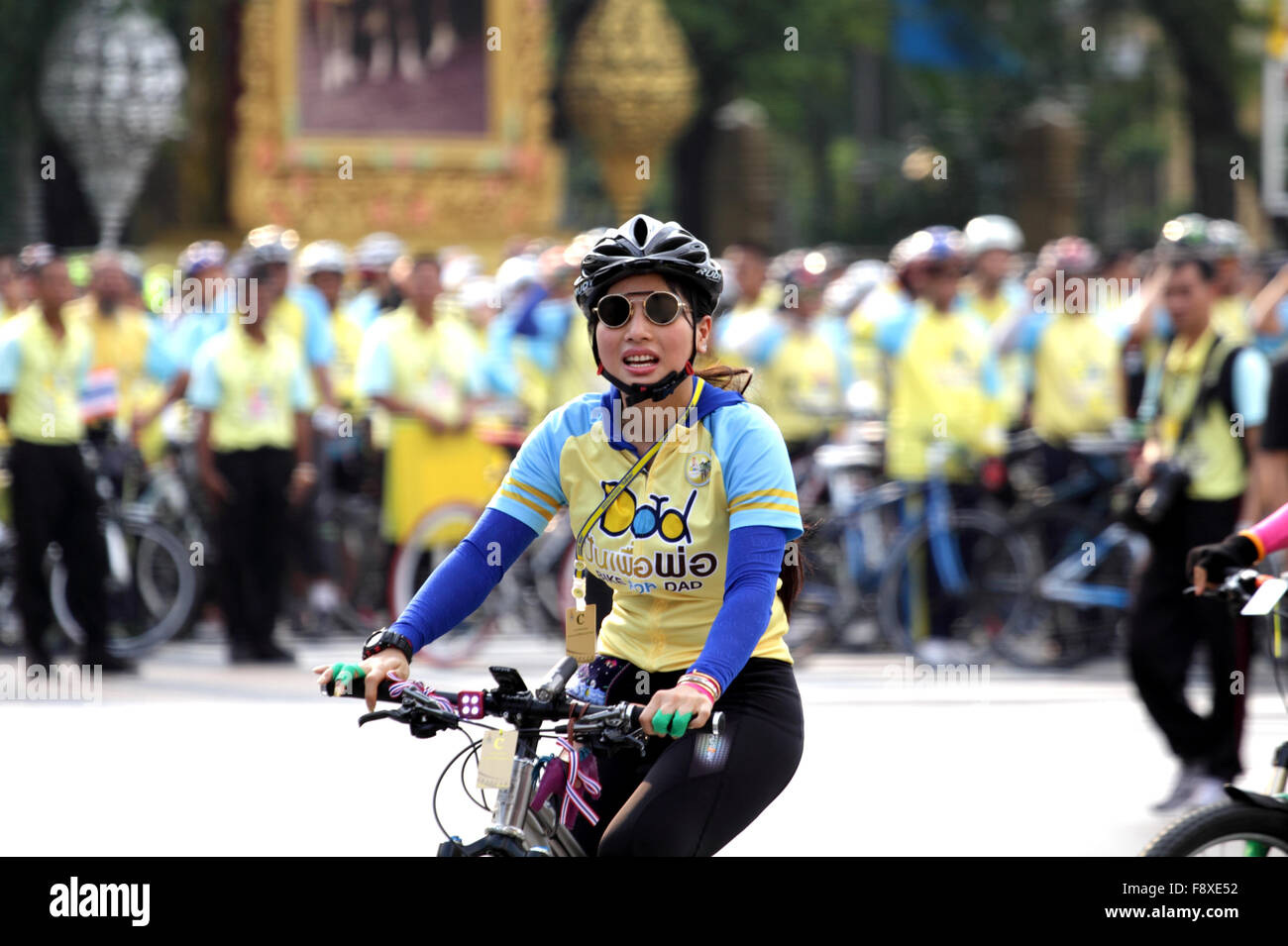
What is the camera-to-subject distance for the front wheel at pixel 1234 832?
183 inches

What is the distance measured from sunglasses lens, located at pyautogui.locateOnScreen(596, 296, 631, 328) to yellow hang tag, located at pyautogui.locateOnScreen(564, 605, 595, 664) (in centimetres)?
53

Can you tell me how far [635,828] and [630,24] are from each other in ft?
78.6

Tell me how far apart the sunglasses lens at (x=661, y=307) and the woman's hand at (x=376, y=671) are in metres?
0.77

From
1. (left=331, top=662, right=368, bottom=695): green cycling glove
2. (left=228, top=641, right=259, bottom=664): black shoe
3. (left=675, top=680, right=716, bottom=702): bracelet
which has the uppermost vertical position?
(left=331, top=662, right=368, bottom=695): green cycling glove

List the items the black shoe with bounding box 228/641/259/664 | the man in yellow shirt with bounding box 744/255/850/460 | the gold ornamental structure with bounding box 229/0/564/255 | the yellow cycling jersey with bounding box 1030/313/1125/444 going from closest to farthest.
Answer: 1. the black shoe with bounding box 228/641/259/664
2. the yellow cycling jersey with bounding box 1030/313/1125/444
3. the man in yellow shirt with bounding box 744/255/850/460
4. the gold ornamental structure with bounding box 229/0/564/255

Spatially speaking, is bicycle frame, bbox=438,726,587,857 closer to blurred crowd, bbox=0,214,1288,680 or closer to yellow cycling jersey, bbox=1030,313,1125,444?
blurred crowd, bbox=0,214,1288,680

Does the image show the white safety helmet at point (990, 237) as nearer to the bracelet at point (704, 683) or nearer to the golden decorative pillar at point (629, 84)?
the bracelet at point (704, 683)

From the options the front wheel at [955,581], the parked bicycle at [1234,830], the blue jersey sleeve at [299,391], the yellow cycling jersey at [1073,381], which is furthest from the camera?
the yellow cycling jersey at [1073,381]

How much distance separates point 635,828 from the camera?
3973mm

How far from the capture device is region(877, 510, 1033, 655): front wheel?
11633mm

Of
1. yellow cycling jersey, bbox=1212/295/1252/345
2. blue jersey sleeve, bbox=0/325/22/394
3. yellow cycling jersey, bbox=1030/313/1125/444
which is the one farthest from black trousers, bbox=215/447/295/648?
yellow cycling jersey, bbox=1212/295/1252/345

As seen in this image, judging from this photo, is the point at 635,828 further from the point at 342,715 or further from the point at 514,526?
the point at 342,715

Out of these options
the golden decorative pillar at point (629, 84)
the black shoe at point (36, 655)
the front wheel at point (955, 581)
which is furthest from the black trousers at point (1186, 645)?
the golden decorative pillar at point (629, 84)

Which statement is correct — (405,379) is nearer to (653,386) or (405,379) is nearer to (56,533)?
(56,533)
